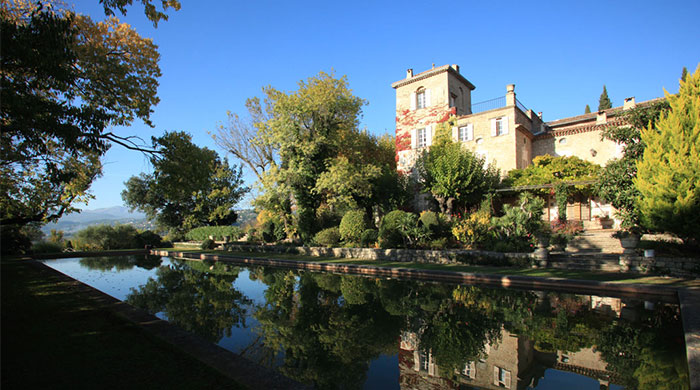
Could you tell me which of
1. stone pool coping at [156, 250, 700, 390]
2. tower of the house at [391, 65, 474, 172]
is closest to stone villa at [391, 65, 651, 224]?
tower of the house at [391, 65, 474, 172]

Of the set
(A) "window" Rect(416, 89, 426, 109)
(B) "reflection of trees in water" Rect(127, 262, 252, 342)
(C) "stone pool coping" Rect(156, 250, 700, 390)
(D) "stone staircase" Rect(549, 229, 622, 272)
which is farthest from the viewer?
(A) "window" Rect(416, 89, 426, 109)

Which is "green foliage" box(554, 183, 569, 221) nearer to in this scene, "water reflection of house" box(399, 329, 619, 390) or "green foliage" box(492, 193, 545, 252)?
"green foliage" box(492, 193, 545, 252)

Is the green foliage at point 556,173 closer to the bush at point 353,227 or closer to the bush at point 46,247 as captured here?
the bush at point 353,227

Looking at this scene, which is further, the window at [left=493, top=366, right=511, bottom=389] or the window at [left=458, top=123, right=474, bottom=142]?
the window at [left=458, top=123, right=474, bottom=142]

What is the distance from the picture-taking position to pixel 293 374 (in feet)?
15.4

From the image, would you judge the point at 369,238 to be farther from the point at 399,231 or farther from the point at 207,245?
the point at 207,245

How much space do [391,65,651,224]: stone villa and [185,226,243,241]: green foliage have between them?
670 inches

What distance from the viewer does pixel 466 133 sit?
26500mm

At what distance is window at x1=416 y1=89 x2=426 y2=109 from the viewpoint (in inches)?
1094

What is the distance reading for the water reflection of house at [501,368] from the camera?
447 cm

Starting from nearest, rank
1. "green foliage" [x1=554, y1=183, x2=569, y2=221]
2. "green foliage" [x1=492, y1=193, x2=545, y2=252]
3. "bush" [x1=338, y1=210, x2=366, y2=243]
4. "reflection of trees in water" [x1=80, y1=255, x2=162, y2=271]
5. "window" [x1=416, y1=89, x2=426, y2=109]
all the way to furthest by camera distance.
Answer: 1. "green foliage" [x1=492, y1=193, x2=545, y2=252]
2. "reflection of trees in water" [x1=80, y1=255, x2=162, y2=271]
3. "bush" [x1=338, y1=210, x2=366, y2=243]
4. "green foliage" [x1=554, y1=183, x2=569, y2=221]
5. "window" [x1=416, y1=89, x2=426, y2=109]

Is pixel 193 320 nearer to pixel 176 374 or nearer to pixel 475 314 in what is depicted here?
pixel 176 374

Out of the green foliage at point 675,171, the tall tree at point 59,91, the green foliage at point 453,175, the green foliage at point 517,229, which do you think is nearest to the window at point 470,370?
the tall tree at point 59,91

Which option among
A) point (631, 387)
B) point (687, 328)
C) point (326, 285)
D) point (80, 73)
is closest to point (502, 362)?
point (631, 387)
